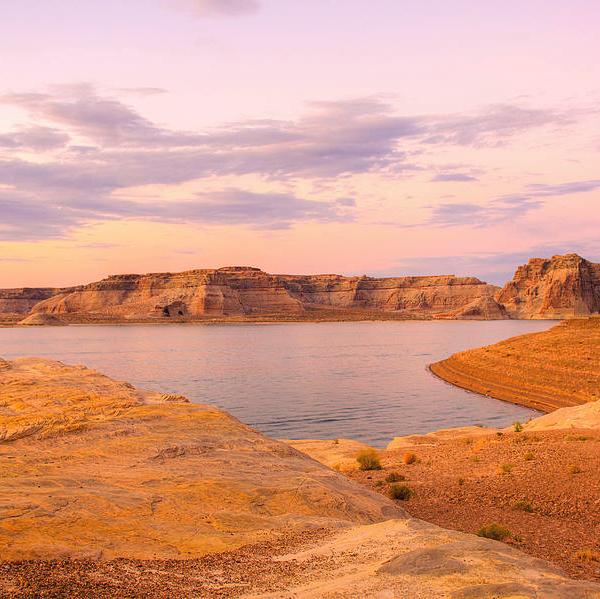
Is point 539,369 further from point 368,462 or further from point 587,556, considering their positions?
point 587,556

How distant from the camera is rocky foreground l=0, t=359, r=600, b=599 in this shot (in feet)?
24.8

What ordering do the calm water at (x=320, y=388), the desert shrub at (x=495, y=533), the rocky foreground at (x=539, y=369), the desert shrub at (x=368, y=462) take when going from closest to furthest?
the desert shrub at (x=495, y=533)
the desert shrub at (x=368, y=462)
the calm water at (x=320, y=388)
the rocky foreground at (x=539, y=369)

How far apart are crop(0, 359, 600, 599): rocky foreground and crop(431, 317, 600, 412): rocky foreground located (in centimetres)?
2721

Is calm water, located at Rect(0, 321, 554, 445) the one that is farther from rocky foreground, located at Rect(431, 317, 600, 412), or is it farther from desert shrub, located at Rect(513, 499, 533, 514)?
desert shrub, located at Rect(513, 499, 533, 514)

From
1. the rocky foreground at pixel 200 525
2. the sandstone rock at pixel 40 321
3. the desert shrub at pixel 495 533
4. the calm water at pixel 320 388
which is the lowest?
the calm water at pixel 320 388

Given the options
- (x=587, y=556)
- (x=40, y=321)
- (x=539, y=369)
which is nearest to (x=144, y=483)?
(x=587, y=556)

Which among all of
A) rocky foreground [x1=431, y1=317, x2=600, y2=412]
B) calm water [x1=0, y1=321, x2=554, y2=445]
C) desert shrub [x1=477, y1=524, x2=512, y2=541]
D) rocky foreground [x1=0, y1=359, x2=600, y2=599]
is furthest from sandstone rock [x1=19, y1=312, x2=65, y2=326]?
desert shrub [x1=477, y1=524, x2=512, y2=541]

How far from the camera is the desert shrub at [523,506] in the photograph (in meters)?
15.1

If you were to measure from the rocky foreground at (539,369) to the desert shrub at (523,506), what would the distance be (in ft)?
74.4

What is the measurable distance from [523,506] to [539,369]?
34.3m

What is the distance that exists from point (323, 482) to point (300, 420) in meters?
21.0

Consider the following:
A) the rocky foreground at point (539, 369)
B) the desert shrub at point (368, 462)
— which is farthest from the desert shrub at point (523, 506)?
the rocky foreground at point (539, 369)

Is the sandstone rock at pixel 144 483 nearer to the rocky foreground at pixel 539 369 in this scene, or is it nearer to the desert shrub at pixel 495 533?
the desert shrub at pixel 495 533

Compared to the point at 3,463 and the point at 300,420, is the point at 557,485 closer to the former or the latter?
the point at 3,463
